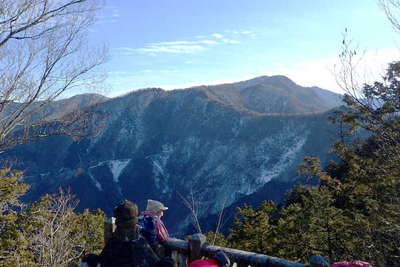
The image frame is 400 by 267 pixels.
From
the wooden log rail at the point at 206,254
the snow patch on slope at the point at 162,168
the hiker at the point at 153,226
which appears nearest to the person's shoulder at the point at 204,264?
the wooden log rail at the point at 206,254

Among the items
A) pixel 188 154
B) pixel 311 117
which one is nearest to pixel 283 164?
pixel 311 117

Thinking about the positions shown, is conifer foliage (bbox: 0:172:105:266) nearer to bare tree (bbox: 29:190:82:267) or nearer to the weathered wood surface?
bare tree (bbox: 29:190:82:267)

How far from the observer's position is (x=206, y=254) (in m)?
4.01

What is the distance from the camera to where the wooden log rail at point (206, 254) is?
10.7 ft

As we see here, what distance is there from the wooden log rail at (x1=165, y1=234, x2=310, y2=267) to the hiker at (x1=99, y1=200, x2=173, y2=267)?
0.93 meters

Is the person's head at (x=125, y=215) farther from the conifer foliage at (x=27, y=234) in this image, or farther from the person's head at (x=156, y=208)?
the conifer foliage at (x=27, y=234)

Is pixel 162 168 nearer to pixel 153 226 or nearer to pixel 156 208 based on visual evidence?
pixel 156 208

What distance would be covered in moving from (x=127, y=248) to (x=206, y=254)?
76.3 inches

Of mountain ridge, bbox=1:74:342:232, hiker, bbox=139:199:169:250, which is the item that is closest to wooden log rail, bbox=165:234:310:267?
hiker, bbox=139:199:169:250

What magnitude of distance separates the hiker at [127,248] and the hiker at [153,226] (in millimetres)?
1864

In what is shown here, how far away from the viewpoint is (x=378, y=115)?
7.12 m

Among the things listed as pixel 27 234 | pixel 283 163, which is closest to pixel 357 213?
pixel 27 234

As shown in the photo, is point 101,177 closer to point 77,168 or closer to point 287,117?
point 77,168

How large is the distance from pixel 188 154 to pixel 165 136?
11.2 m
